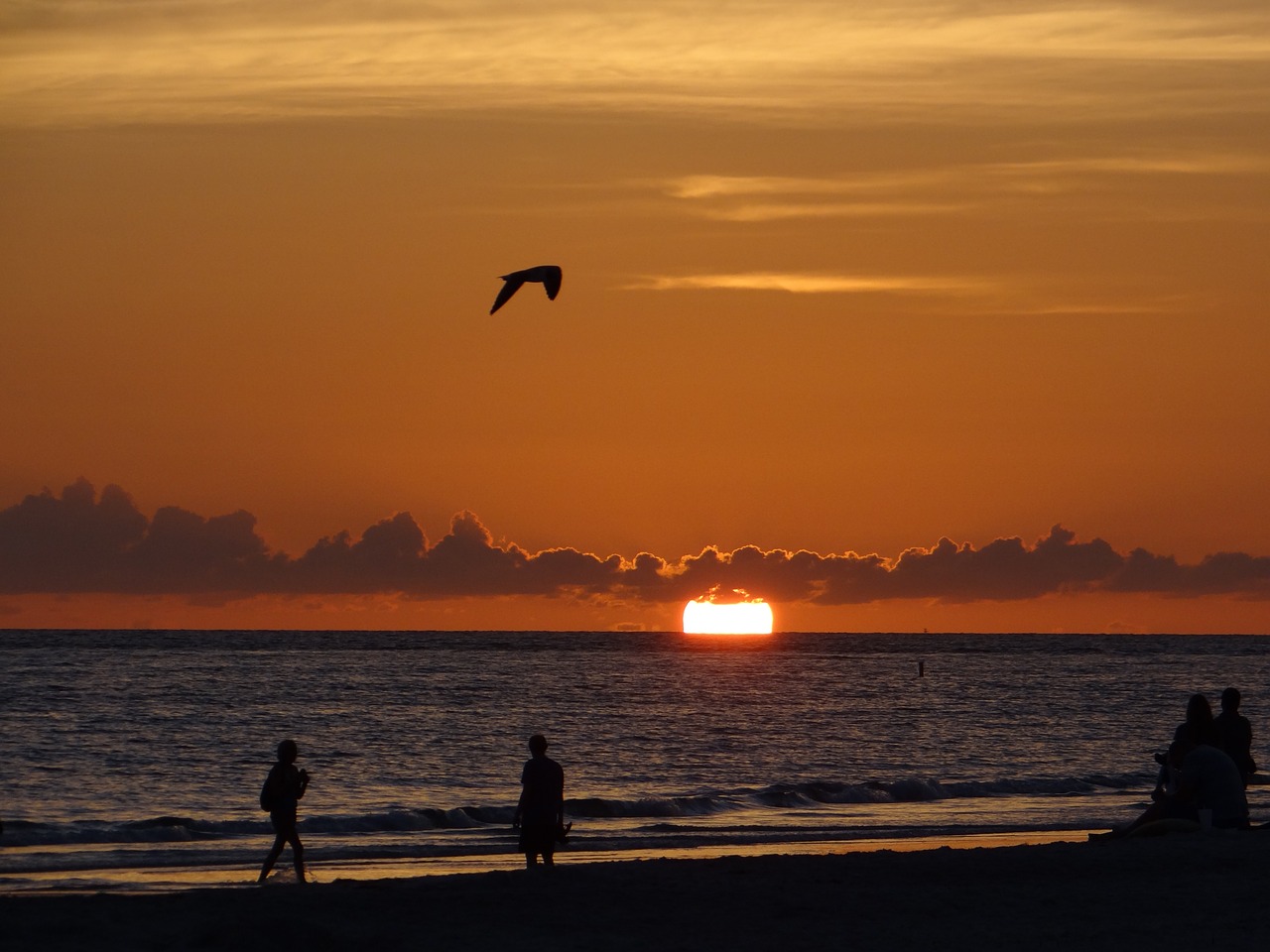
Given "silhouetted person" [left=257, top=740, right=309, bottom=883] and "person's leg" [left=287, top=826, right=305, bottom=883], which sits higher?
"silhouetted person" [left=257, top=740, right=309, bottom=883]

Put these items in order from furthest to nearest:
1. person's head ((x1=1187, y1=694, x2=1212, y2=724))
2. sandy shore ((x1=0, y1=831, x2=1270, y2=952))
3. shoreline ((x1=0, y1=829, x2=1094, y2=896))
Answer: shoreline ((x1=0, y1=829, x2=1094, y2=896))
person's head ((x1=1187, y1=694, x2=1212, y2=724))
sandy shore ((x1=0, y1=831, x2=1270, y2=952))

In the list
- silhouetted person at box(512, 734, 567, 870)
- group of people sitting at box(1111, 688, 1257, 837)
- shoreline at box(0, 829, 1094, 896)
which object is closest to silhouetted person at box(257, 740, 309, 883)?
shoreline at box(0, 829, 1094, 896)

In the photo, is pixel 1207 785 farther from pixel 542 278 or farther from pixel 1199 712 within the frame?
pixel 542 278

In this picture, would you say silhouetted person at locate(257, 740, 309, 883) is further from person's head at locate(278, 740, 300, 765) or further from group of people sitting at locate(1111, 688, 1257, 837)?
group of people sitting at locate(1111, 688, 1257, 837)

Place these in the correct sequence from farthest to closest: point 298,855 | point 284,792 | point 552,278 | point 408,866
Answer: point 408,866 < point 298,855 < point 284,792 < point 552,278

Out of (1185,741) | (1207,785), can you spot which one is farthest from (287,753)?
(1207,785)

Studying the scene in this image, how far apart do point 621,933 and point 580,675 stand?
8577cm

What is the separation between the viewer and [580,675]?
97625 mm

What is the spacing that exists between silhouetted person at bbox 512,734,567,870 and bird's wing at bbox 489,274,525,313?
15.1 feet

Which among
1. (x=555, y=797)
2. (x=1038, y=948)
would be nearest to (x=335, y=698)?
(x=555, y=797)

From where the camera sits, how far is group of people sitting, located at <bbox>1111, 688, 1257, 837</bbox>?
1557 centimetres

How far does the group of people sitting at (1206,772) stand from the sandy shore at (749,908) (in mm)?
355

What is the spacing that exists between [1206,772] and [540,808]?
6530 mm

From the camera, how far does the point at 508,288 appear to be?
13891mm
